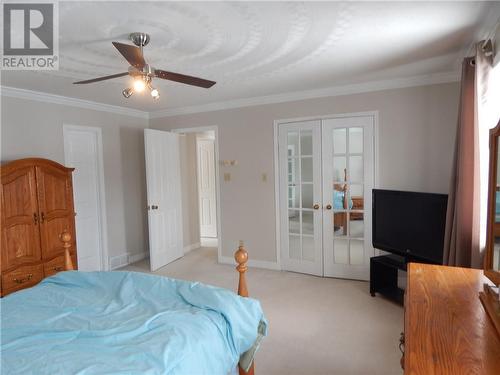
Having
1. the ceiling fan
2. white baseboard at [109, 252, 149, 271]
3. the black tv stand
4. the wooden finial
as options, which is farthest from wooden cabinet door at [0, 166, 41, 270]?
the black tv stand

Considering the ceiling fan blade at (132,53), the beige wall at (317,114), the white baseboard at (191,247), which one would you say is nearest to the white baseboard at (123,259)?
the white baseboard at (191,247)

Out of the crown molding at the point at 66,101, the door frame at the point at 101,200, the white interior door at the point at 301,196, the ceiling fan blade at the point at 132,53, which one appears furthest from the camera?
the door frame at the point at 101,200

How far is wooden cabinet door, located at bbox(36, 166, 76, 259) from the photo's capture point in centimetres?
331

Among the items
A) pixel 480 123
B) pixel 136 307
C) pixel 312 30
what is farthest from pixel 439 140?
pixel 136 307

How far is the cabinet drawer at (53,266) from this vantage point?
131 inches

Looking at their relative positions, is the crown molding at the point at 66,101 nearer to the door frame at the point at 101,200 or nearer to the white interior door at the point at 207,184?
the door frame at the point at 101,200

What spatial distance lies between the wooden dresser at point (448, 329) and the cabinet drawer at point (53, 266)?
3.33 meters

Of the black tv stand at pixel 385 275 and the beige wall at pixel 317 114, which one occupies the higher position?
the beige wall at pixel 317 114

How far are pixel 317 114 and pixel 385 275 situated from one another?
6.90 feet

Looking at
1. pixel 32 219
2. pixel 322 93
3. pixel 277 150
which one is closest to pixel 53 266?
pixel 32 219

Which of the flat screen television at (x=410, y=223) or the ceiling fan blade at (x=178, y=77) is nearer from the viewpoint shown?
the ceiling fan blade at (x=178, y=77)

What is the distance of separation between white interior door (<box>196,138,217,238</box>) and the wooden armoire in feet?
10.0

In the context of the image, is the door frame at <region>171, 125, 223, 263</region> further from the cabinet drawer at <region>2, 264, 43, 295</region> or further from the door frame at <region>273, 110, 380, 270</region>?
the cabinet drawer at <region>2, 264, 43, 295</region>

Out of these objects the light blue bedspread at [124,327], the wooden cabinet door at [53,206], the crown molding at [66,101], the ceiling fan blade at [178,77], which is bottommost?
the light blue bedspread at [124,327]
